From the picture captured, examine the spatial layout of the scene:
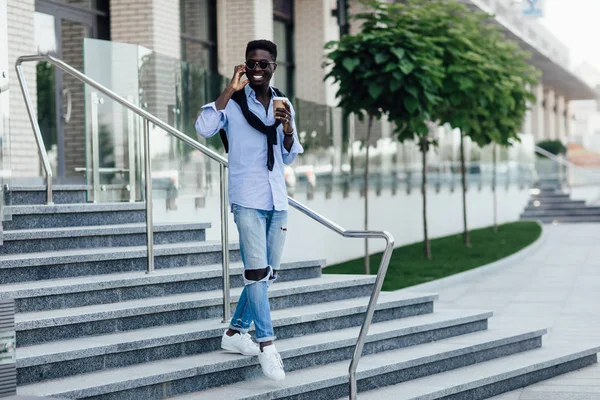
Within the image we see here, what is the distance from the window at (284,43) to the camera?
2070 cm

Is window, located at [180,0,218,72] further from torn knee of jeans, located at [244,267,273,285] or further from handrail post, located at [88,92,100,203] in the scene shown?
torn knee of jeans, located at [244,267,273,285]

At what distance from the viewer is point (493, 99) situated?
17.7 meters

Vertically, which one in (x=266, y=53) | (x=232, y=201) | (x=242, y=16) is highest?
(x=242, y=16)

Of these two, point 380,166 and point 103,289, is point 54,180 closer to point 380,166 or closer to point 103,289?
point 103,289

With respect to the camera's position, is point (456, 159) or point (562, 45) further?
point (562, 45)

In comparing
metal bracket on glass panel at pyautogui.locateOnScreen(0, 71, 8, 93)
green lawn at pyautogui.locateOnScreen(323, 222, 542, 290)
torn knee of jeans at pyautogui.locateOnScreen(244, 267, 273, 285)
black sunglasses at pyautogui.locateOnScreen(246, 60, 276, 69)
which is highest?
black sunglasses at pyautogui.locateOnScreen(246, 60, 276, 69)

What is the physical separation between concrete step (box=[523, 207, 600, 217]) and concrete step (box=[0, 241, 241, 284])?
23.8 m

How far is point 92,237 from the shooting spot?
8000 mm

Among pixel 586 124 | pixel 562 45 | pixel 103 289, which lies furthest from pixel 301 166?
pixel 586 124

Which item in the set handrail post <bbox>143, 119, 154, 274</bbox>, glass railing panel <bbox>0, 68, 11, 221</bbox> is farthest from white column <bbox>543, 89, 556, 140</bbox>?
glass railing panel <bbox>0, 68, 11, 221</bbox>

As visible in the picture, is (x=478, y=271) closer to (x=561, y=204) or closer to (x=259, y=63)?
(x=259, y=63)

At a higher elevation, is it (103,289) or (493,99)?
(493,99)

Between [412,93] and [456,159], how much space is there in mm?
10934

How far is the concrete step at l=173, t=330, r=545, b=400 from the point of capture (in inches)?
250
